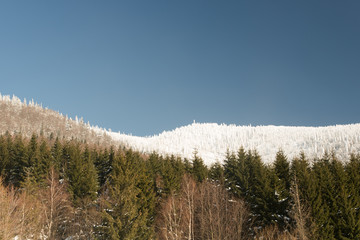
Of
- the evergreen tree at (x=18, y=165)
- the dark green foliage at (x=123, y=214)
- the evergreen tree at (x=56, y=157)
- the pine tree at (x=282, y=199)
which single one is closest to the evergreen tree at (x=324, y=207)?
the pine tree at (x=282, y=199)

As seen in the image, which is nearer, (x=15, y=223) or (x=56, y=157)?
(x=15, y=223)

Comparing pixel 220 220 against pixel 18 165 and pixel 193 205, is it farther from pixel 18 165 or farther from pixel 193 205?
pixel 18 165

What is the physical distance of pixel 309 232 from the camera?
90.9 ft

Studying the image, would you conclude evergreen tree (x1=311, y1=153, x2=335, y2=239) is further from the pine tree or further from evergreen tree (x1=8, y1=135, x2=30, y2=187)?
evergreen tree (x1=8, y1=135, x2=30, y2=187)

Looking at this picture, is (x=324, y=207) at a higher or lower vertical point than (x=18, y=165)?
lower

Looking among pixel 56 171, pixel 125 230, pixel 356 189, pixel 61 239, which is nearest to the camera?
pixel 125 230

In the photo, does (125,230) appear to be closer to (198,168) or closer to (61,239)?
(61,239)

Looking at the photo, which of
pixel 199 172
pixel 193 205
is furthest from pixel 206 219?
pixel 199 172

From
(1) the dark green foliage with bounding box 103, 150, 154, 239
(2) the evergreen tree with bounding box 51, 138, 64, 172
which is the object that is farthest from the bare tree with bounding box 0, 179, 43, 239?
(2) the evergreen tree with bounding box 51, 138, 64, 172

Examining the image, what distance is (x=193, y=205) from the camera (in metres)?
40.0

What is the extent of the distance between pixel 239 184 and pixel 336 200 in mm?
18318

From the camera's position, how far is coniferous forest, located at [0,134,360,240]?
86.1 feet

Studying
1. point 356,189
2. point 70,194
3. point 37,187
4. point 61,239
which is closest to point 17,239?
point 61,239

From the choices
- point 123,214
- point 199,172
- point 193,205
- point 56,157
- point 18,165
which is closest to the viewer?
point 123,214
